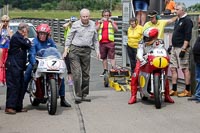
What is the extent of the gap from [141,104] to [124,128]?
2.22m

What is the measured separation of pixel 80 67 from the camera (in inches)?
431

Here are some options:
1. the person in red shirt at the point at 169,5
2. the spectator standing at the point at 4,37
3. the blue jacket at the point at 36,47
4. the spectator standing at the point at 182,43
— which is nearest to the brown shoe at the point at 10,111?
the blue jacket at the point at 36,47

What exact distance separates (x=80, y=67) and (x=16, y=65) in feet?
5.56

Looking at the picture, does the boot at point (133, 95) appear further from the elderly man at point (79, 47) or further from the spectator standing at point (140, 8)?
the spectator standing at point (140, 8)

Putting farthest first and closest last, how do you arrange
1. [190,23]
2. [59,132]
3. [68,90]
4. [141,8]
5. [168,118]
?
[141,8] < [68,90] < [190,23] < [168,118] < [59,132]

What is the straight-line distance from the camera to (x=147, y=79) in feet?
33.0

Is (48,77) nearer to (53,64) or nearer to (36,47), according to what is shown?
(53,64)

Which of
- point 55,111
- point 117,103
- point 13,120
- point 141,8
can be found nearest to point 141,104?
point 117,103

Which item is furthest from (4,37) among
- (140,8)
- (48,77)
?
(48,77)

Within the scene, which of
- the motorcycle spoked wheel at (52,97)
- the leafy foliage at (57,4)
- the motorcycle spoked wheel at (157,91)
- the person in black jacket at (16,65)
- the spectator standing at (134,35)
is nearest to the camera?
the motorcycle spoked wheel at (52,97)

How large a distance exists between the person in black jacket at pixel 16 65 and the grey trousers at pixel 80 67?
1381 mm

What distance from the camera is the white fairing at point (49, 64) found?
9391 millimetres

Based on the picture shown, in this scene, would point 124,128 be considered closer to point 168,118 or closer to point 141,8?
point 168,118

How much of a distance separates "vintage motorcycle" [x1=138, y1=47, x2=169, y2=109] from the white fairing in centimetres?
168
